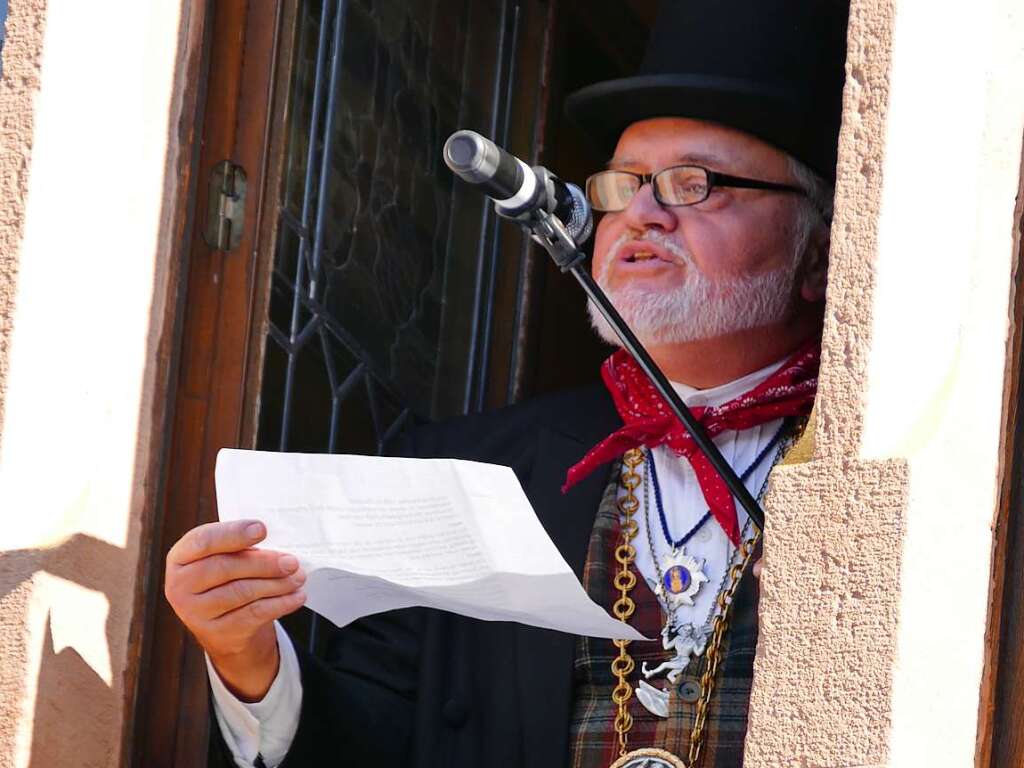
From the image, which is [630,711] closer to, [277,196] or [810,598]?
[810,598]

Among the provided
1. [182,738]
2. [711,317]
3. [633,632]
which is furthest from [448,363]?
[633,632]

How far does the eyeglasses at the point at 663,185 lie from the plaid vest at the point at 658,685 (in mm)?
808

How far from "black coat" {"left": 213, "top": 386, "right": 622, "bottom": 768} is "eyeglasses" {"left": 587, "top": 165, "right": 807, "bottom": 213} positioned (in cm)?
45

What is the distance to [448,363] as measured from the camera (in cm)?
465

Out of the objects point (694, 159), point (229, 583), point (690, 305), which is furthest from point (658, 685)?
point (694, 159)

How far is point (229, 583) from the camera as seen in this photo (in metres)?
2.93

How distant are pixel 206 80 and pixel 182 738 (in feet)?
4.04

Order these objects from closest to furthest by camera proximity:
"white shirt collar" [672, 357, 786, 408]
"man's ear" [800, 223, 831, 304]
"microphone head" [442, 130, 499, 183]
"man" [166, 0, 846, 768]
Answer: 1. "microphone head" [442, 130, 499, 183]
2. "man" [166, 0, 846, 768]
3. "white shirt collar" [672, 357, 786, 408]
4. "man's ear" [800, 223, 831, 304]

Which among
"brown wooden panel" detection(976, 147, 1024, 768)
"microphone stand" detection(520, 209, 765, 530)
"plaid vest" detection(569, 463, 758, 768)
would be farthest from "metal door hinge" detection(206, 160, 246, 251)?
"brown wooden panel" detection(976, 147, 1024, 768)

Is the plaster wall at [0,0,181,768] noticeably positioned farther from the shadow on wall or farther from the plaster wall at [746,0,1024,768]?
the plaster wall at [746,0,1024,768]

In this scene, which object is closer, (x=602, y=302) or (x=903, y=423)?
(x=903, y=423)

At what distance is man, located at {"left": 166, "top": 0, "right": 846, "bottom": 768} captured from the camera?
11.1 feet

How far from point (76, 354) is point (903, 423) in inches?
57.9

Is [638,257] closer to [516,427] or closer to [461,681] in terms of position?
[516,427]
